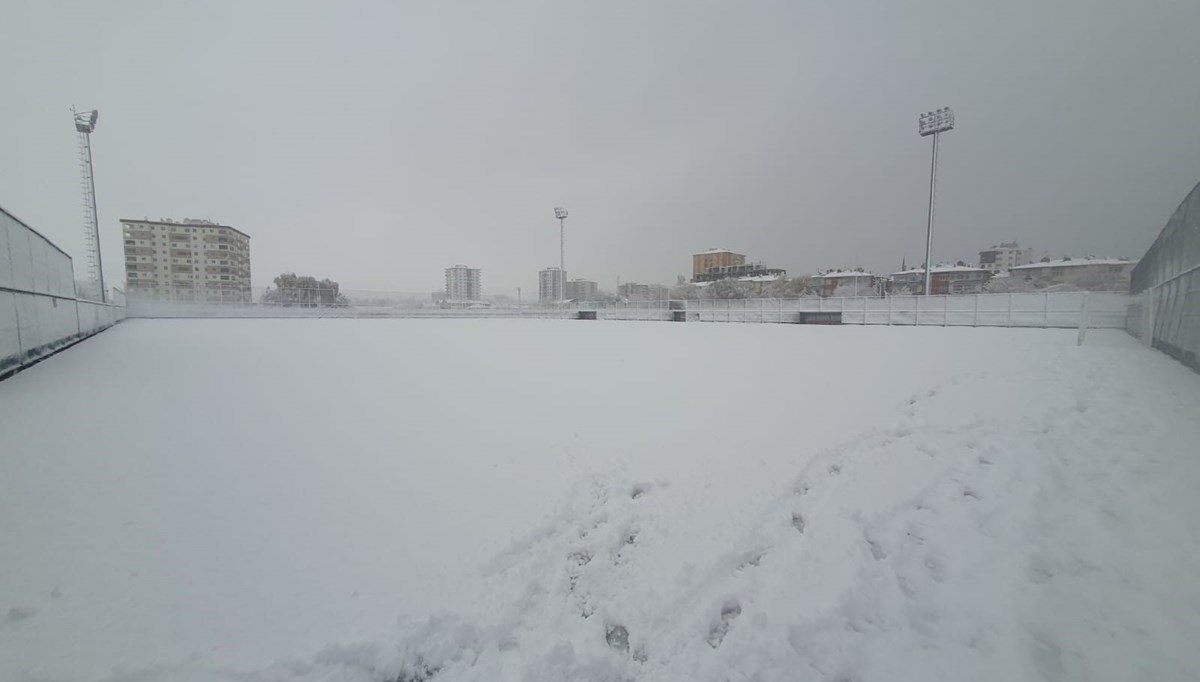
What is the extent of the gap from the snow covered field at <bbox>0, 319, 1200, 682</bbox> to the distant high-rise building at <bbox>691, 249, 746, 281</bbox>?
110 m

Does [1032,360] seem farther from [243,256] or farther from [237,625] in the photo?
[243,256]

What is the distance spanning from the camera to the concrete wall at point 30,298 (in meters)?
6.40

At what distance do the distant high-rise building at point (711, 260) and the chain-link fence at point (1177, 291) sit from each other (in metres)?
103

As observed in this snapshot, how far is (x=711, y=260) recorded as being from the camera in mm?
114062

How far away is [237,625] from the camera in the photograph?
6.36ft

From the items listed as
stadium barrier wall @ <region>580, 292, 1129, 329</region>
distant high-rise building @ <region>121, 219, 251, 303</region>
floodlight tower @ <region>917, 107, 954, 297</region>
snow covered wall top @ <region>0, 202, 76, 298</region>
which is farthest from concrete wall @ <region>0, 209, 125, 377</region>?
distant high-rise building @ <region>121, 219, 251, 303</region>

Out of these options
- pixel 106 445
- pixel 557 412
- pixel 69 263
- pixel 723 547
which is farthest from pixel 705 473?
pixel 69 263

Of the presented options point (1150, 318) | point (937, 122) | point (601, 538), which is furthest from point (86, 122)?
point (937, 122)

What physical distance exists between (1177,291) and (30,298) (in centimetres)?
1949

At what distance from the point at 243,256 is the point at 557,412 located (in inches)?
3956

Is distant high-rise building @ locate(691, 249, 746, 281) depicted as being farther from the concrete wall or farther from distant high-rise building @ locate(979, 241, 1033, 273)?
the concrete wall

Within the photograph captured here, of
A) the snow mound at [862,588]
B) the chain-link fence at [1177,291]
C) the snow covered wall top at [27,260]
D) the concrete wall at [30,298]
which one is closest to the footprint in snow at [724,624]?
the snow mound at [862,588]

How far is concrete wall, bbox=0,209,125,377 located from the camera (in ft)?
21.0

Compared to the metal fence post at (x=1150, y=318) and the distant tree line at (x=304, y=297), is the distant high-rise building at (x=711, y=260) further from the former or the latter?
the metal fence post at (x=1150, y=318)
